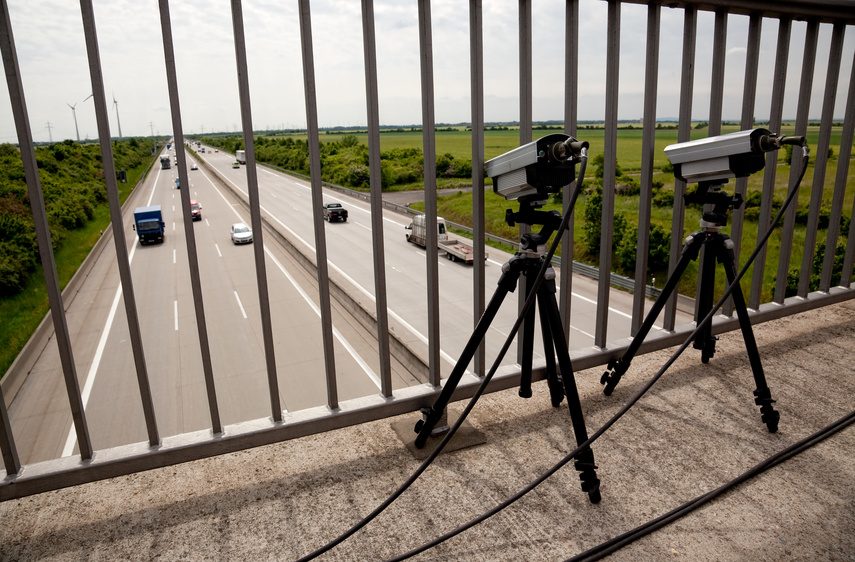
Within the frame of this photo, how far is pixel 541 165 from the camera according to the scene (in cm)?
167

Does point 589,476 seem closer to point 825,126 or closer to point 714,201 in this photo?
point 714,201

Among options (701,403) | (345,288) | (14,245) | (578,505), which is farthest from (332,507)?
(14,245)

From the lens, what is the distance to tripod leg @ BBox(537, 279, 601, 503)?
1.74 m

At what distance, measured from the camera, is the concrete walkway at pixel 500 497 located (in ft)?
5.11

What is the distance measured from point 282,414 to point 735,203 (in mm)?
1922

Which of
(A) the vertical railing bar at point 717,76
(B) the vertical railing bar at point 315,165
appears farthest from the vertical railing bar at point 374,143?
(A) the vertical railing bar at point 717,76

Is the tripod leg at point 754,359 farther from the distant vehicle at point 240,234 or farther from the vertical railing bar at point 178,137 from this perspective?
the distant vehicle at point 240,234

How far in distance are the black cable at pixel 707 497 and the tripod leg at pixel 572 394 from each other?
175 millimetres

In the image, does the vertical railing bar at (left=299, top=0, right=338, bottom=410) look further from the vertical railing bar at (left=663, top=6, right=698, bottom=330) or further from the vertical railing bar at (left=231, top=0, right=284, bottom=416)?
the vertical railing bar at (left=663, top=6, right=698, bottom=330)

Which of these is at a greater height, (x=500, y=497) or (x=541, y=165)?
(x=541, y=165)

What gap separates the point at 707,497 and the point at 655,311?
0.79m

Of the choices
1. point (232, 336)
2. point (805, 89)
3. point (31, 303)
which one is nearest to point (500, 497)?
point (805, 89)

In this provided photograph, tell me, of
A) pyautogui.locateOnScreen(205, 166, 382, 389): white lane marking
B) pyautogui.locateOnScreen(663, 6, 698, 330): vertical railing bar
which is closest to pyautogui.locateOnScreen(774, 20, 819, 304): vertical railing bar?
pyautogui.locateOnScreen(663, 6, 698, 330): vertical railing bar

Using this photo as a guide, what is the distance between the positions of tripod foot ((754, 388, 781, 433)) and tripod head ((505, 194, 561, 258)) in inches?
44.9
